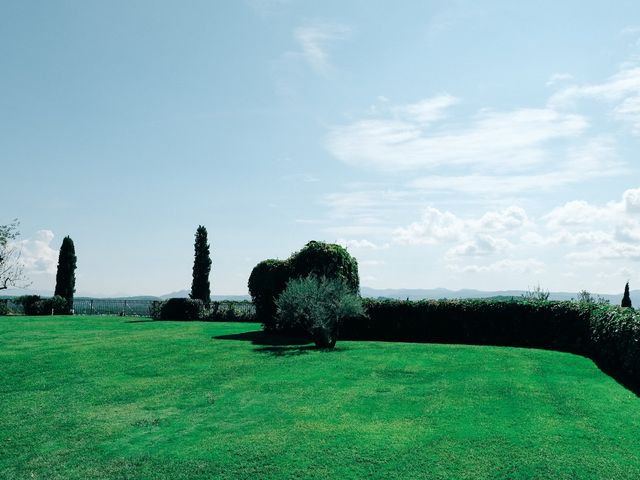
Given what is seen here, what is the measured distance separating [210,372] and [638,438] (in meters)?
11.0

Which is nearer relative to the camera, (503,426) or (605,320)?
(503,426)

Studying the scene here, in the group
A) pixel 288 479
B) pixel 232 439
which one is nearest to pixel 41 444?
pixel 232 439

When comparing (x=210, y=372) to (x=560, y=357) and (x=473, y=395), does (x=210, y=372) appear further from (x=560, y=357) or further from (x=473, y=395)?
(x=560, y=357)

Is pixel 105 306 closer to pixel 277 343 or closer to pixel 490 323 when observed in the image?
pixel 277 343

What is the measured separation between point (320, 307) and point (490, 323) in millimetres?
9684

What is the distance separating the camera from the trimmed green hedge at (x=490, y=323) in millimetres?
23322

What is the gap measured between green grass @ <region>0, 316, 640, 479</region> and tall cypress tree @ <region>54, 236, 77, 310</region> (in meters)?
32.2

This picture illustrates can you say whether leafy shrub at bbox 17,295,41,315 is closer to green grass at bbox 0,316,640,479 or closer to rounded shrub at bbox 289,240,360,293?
green grass at bbox 0,316,640,479

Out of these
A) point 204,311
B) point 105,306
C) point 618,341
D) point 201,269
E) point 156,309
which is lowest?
point 618,341

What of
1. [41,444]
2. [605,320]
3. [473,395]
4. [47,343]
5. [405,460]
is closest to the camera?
[405,460]

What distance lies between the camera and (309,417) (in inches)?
454

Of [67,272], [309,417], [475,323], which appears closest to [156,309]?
[67,272]

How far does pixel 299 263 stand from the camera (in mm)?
26531

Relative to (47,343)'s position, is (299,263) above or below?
above
